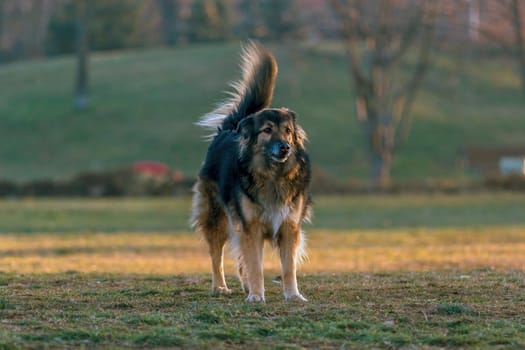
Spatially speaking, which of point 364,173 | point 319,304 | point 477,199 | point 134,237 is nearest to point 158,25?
point 364,173

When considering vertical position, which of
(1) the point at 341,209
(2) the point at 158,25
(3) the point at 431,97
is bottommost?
(1) the point at 341,209

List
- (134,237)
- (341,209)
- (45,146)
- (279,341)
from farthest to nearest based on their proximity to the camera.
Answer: (45,146) < (341,209) < (134,237) < (279,341)

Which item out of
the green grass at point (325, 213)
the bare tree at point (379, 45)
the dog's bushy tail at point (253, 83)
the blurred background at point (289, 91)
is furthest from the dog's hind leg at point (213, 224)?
the bare tree at point (379, 45)

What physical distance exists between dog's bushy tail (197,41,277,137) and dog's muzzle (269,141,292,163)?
5.95 ft

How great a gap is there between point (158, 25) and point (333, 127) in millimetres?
42539

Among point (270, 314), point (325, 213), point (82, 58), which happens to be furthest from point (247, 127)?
point (82, 58)

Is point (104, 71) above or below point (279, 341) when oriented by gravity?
above

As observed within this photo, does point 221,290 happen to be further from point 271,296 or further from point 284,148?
point 284,148

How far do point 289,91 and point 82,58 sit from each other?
608 inches

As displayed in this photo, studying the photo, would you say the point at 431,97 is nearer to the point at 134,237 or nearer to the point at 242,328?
the point at 134,237

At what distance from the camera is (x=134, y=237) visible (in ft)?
81.3

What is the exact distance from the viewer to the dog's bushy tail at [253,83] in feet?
39.7

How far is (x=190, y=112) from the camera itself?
69062 millimetres

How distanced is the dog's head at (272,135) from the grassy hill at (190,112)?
1554 inches
